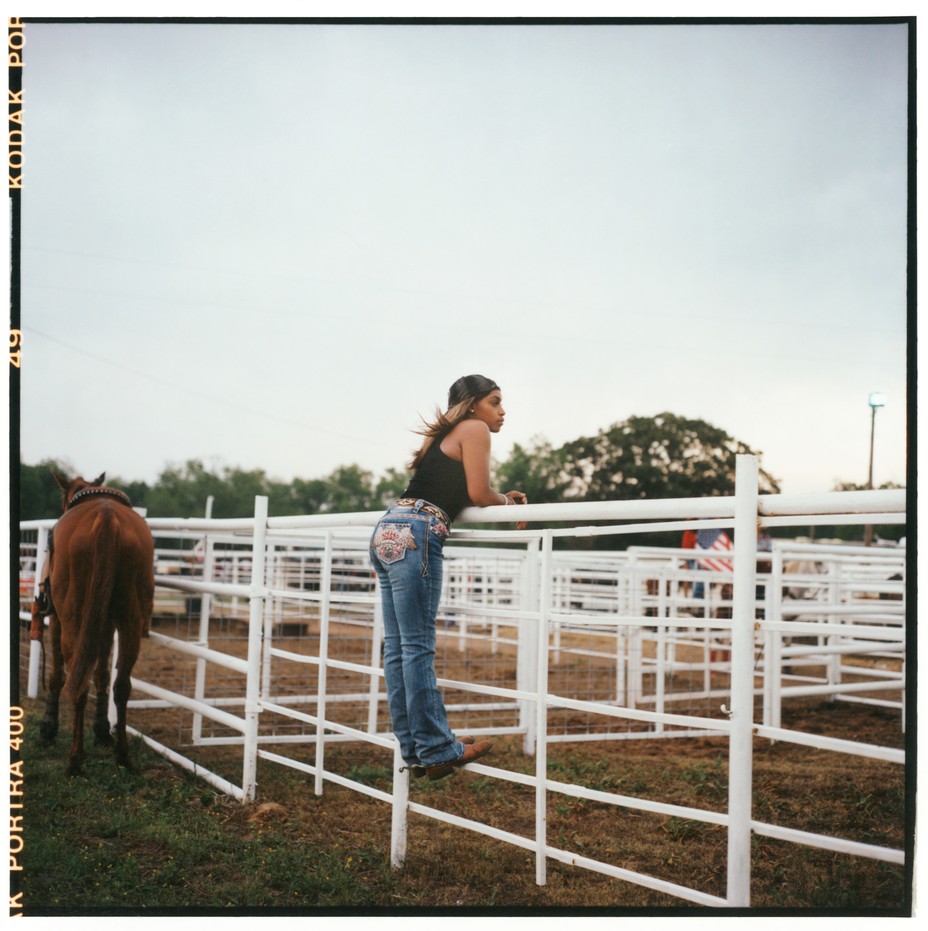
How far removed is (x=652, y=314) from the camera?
14812mm

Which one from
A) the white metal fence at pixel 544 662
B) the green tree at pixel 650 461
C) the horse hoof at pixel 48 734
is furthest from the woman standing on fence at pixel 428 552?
the green tree at pixel 650 461

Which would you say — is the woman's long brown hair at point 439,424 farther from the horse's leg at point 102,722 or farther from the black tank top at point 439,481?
the horse's leg at point 102,722

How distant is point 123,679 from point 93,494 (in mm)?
1023

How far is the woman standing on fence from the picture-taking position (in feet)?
9.43

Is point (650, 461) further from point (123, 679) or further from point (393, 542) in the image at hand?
point (393, 542)

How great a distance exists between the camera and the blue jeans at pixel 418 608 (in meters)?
2.88

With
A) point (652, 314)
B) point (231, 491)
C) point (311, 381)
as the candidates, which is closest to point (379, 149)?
point (652, 314)

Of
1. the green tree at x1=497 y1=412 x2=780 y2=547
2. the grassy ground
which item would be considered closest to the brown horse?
the grassy ground

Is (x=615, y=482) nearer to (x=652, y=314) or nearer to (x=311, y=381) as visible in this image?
(x=311, y=381)

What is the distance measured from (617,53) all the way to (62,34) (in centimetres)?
205

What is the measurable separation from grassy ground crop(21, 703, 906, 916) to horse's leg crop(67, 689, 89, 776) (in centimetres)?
11

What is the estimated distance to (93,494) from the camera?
4.79 metres

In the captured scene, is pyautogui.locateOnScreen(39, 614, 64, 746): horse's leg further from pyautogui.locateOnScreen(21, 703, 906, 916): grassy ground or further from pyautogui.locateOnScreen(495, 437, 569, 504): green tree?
pyautogui.locateOnScreen(495, 437, 569, 504): green tree
